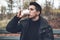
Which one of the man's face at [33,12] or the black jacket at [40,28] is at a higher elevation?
the man's face at [33,12]

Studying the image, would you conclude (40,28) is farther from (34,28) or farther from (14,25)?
(14,25)

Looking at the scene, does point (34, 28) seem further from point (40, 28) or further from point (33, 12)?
point (33, 12)

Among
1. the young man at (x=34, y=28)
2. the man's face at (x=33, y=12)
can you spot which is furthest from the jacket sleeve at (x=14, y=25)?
the man's face at (x=33, y=12)

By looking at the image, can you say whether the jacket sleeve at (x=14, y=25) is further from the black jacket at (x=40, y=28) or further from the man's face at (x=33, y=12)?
the man's face at (x=33, y=12)

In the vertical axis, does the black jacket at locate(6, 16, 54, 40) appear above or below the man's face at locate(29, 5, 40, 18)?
below

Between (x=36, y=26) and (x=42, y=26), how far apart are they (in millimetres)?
70

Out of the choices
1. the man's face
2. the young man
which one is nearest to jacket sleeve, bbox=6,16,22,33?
the young man

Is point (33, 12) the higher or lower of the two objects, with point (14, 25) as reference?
higher

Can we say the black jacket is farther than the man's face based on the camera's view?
No

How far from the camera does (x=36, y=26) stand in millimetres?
2084

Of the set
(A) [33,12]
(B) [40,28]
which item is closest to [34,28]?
(B) [40,28]

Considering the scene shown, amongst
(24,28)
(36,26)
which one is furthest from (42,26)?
(24,28)

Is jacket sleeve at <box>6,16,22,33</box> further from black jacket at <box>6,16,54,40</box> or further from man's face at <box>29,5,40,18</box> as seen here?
man's face at <box>29,5,40,18</box>

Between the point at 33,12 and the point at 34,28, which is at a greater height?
the point at 33,12
